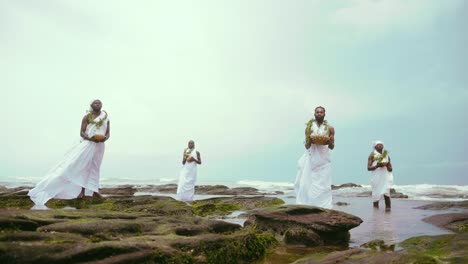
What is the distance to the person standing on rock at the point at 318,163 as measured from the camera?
10.7 meters

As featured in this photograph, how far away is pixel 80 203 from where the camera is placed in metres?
11.5

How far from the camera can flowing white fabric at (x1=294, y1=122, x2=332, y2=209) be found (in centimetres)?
1075

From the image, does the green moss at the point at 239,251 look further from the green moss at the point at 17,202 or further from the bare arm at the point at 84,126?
the green moss at the point at 17,202

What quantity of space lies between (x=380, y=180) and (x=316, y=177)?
6146 mm

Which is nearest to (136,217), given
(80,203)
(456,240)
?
(456,240)

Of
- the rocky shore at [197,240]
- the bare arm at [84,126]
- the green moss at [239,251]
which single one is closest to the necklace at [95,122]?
the bare arm at [84,126]

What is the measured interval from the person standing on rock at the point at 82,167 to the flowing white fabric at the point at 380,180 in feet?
35.7

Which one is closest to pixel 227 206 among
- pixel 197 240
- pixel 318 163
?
pixel 318 163

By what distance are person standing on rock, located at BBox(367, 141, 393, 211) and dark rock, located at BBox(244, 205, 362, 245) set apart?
8.77 m

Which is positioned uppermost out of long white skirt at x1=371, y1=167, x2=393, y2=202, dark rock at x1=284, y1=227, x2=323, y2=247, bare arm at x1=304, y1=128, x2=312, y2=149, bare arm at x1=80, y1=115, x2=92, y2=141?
bare arm at x1=80, y1=115, x2=92, y2=141

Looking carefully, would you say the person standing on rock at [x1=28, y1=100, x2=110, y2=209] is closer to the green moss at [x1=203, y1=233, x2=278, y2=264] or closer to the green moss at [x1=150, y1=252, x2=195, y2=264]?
the green moss at [x1=203, y1=233, x2=278, y2=264]

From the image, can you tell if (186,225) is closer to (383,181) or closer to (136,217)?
(136,217)

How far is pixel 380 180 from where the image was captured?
51.8 feet

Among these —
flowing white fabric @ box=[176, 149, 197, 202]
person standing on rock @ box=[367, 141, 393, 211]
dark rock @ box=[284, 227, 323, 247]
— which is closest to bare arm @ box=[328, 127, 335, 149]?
dark rock @ box=[284, 227, 323, 247]
